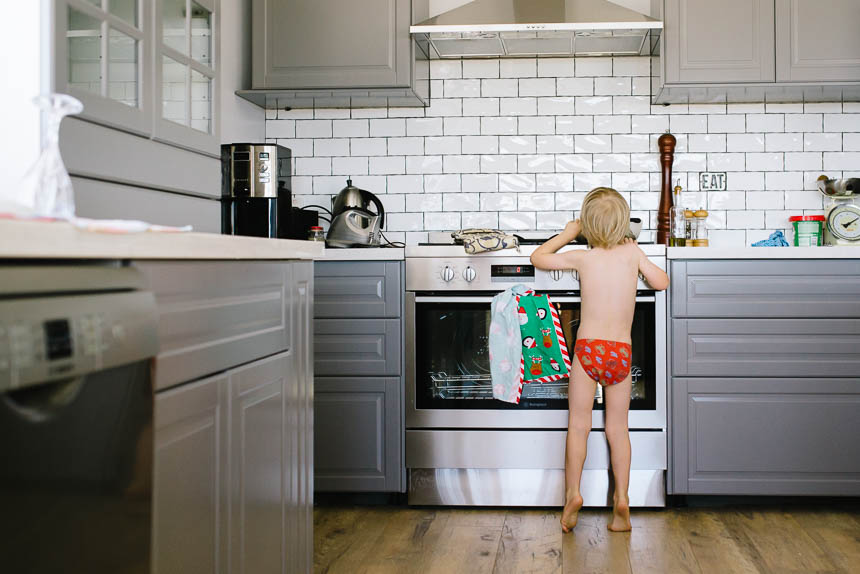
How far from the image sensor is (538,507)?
2998 mm

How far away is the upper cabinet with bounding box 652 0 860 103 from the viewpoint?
3121mm

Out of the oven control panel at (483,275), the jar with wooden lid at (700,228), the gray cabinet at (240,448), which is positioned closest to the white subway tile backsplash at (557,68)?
the jar with wooden lid at (700,228)

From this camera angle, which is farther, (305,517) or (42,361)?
(305,517)

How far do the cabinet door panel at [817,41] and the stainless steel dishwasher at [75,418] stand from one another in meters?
2.89

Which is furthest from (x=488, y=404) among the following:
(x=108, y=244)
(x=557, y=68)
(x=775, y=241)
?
(x=108, y=244)

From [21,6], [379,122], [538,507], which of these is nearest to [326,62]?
[379,122]

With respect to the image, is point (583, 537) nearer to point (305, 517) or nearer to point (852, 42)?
point (305, 517)

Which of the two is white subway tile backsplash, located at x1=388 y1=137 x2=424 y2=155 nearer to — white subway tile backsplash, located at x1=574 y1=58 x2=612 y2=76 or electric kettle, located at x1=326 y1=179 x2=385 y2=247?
electric kettle, located at x1=326 y1=179 x2=385 y2=247

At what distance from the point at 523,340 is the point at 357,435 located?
703 mm

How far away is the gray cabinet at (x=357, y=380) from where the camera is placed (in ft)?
9.79

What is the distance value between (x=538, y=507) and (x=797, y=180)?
177cm

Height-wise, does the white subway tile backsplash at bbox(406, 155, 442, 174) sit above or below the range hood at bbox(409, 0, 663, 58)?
below

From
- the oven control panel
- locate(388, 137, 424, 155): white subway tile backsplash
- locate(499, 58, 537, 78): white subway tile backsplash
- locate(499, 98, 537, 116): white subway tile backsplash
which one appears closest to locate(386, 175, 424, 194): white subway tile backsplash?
locate(388, 137, 424, 155): white subway tile backsplash

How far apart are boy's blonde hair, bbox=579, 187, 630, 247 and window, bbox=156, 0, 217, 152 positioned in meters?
1.29
